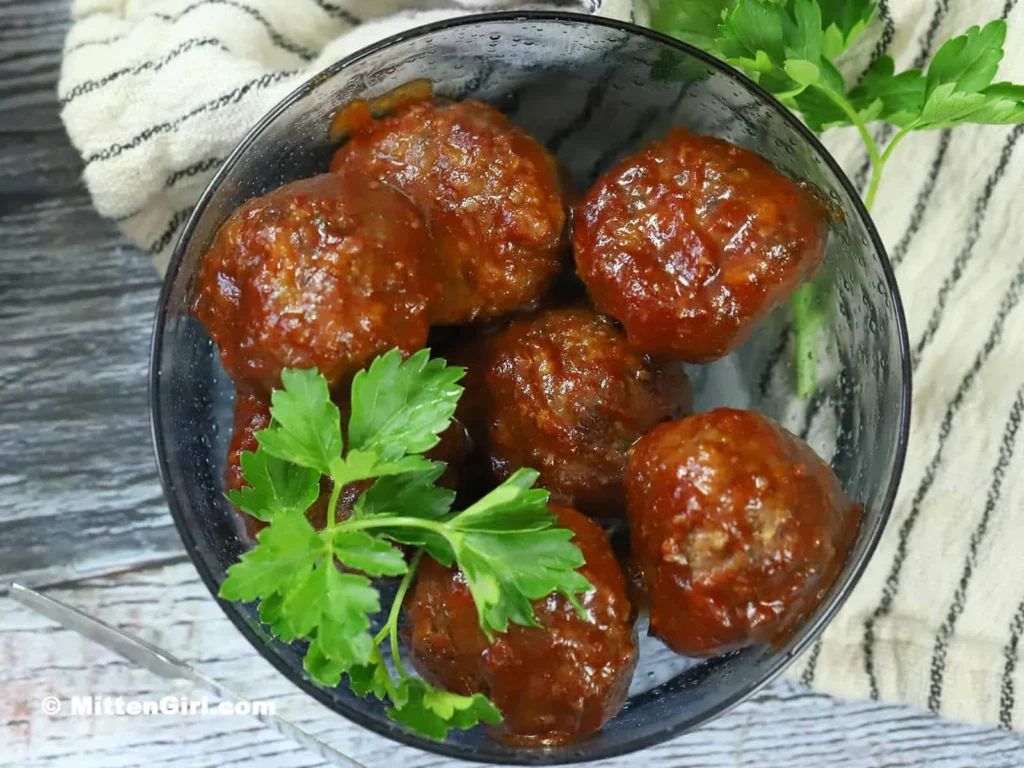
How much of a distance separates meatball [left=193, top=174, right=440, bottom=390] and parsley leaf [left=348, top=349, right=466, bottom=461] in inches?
1.3

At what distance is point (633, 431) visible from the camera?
100 cm

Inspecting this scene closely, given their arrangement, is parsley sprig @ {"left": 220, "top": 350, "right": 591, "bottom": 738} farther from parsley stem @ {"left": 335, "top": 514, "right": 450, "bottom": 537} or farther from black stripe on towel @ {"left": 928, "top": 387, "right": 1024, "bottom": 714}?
black stripe on towel @ {"left": 928, "top": 387, "right": 1024, "bottom": 714}

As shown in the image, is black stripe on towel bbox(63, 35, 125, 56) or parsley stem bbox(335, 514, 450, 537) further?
black stripe on towel bbox(63, 35, 125, 56)

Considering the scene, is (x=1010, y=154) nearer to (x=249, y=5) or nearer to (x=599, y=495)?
(x=599, y=495)

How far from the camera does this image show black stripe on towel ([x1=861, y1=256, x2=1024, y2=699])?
4.17 ft

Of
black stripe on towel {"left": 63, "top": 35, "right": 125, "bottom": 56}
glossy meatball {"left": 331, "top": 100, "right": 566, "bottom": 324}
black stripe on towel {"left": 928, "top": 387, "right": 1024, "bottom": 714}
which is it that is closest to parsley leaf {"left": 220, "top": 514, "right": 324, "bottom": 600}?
glossy meatball {"left": 331, "top": 100, "right": 566, "bottom": 324}

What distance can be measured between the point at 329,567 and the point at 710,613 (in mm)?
341

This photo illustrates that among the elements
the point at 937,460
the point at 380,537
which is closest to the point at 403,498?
the point at 380,537

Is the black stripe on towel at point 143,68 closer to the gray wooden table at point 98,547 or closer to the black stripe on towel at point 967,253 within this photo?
the gray wooden table at point 98,547

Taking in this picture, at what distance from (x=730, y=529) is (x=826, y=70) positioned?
0.51 metres

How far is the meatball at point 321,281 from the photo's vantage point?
33.7 inches

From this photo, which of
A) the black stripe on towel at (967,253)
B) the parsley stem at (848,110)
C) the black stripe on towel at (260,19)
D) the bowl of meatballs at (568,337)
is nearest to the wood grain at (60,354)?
the black stripe on towel at (260,19)

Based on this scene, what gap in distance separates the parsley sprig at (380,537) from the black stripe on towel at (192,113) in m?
0.52

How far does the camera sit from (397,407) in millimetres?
Answer: 852
